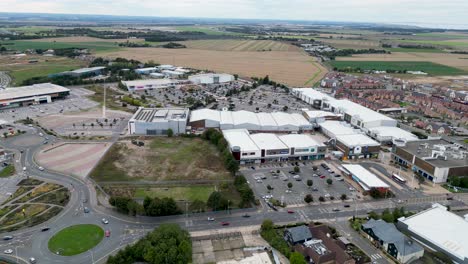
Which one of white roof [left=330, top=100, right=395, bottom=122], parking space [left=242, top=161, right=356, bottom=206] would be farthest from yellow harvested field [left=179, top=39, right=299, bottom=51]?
parking space [left=242, top=161, right=356, bottom=206]

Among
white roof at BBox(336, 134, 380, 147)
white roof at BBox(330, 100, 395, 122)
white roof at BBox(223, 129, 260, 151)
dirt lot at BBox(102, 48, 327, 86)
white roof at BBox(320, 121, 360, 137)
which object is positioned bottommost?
white roof at BBox(223, 129, 260, 151)

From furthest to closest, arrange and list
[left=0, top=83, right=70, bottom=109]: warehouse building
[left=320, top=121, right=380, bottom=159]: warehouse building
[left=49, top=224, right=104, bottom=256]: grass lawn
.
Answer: [left=0, top=83, right=70, bottom=109]: warehouse building → [left=320, top=121, right=380, bottom=159]: warehouse building → [left=49, top=224, right=104, bottom=256]: grass lawn

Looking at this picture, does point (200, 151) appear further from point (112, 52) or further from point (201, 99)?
point (112, 52)

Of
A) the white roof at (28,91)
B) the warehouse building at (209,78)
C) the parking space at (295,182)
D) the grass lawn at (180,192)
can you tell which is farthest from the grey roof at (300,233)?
the warehouse building at (209,78)

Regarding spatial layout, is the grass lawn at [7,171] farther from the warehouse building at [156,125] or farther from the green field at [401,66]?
the green field at [401,66]

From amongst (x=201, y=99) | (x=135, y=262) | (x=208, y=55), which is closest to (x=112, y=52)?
(x=208, y=55)

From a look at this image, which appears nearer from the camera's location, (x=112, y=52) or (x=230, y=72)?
(x=230, y=72)

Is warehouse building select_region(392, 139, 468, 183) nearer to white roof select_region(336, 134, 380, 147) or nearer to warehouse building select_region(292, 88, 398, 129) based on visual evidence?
white roof select_region(336, 134, 380, 147)
